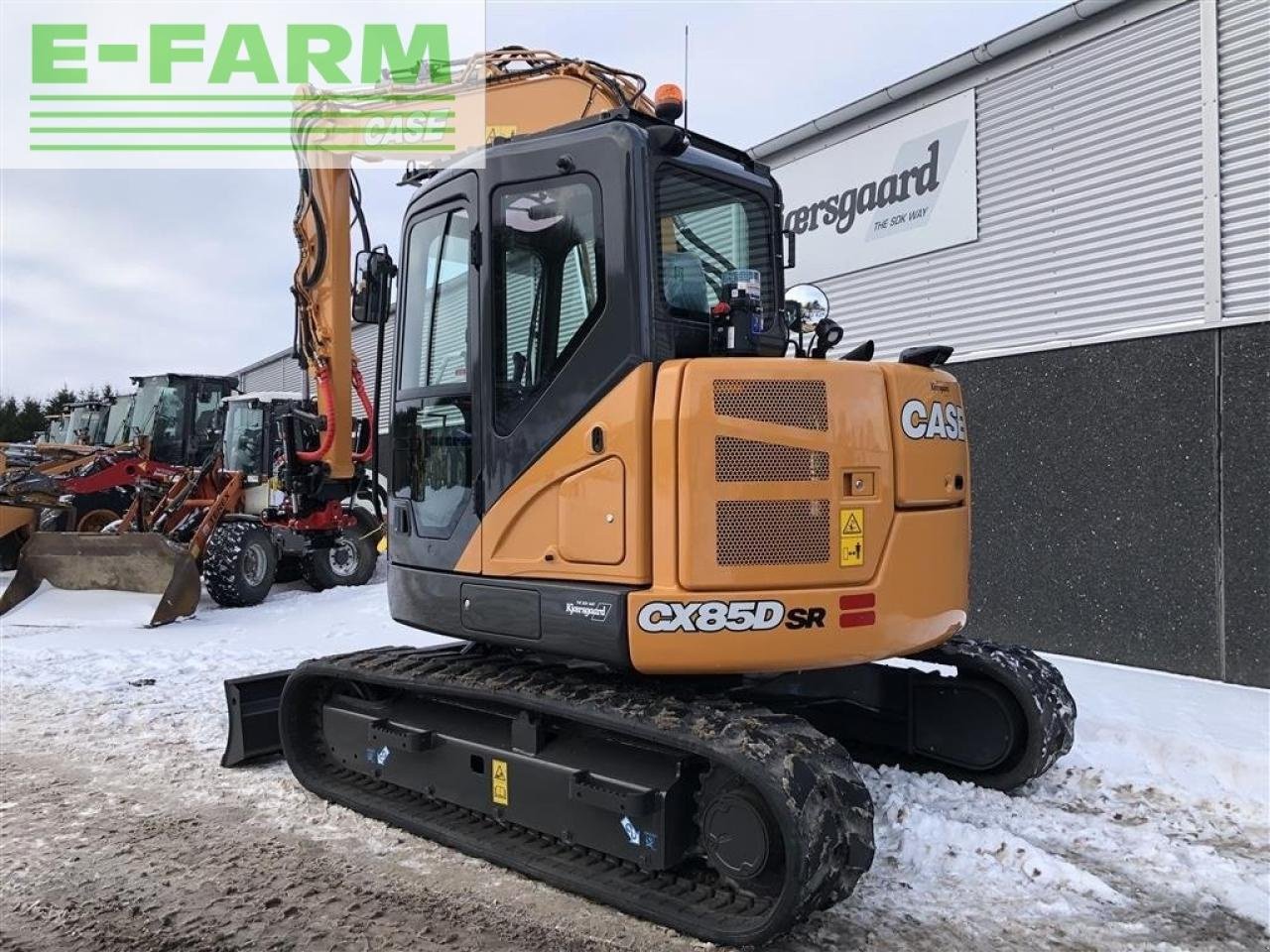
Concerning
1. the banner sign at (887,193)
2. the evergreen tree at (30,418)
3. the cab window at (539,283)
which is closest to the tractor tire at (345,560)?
the banner sign at (887,193)

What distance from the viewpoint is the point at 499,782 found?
159 inches

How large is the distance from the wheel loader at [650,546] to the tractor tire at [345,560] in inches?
301

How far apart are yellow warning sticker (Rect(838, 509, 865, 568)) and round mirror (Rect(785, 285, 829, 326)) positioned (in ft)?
3.71

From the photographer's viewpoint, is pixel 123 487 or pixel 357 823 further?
pixel 123 487

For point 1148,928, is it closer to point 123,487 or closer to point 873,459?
point 873,459

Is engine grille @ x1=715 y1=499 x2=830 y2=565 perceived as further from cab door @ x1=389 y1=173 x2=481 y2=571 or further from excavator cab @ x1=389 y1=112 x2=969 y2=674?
cab door @ x1=389 y1=173 x2=481 y2=571

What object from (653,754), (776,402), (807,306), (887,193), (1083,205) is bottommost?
(653,754)

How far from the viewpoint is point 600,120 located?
3777 mm

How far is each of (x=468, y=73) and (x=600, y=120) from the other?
1.85m

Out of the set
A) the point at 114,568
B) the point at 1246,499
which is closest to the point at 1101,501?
the point at 1246,499

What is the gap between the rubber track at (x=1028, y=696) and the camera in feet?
14.6

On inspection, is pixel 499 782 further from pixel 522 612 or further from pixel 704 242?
pixel 704 242

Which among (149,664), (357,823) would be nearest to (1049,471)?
(357,823)

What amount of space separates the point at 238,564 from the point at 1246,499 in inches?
375
